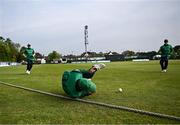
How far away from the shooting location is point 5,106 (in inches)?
216

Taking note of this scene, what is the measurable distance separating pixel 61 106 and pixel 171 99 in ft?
7.85

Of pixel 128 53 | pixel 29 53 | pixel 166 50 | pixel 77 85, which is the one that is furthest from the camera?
pixel 128 53

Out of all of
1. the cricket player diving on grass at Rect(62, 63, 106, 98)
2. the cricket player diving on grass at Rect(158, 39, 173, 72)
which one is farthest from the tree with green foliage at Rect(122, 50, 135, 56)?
the cricket player diving on grass at Rect(62, 63, 106, 98)

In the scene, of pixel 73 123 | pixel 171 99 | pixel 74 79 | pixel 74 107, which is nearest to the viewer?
pixel 73 123

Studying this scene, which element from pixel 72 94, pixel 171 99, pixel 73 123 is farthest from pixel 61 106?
pixel 171 99

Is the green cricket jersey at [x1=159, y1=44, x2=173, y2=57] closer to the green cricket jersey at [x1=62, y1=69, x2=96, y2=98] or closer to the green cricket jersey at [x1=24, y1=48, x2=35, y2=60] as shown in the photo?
the green cricket jersey at [x1=24, y1=48, x2=35, y2=60]

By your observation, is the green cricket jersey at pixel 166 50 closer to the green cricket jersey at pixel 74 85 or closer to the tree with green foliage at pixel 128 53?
the green cricket jersey at pixel 74 85

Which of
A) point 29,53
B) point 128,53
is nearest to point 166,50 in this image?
point 29,53

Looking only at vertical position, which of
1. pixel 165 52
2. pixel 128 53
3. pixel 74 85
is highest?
pixel 128 53

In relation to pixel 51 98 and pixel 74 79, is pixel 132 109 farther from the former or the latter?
pixel 51 98

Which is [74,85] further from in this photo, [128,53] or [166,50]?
→ [128,53]

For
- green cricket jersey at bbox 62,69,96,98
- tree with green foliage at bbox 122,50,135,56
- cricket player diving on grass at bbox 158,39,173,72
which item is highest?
tree with green foliage at bbox 122,50,135,56

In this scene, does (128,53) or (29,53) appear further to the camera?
(128,53)

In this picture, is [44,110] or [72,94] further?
[72,94]
